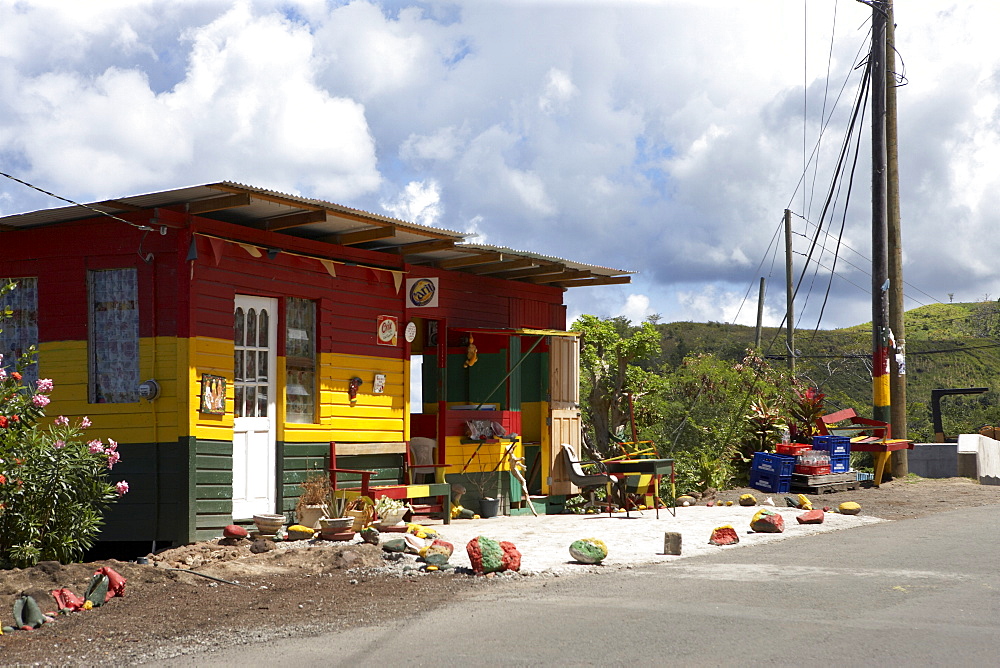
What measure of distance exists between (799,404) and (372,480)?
9612 mm

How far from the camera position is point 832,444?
712 inches

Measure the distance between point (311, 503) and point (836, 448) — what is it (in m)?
9.88

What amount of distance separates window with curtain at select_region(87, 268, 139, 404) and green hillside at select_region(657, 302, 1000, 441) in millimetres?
34244

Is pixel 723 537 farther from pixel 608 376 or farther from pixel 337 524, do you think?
pixel 608 376

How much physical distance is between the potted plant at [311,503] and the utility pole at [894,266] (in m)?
12.1

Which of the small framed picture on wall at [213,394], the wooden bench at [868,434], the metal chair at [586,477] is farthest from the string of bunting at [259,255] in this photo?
the wooden bench at [868,434]

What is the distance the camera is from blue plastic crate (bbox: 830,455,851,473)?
709 inches

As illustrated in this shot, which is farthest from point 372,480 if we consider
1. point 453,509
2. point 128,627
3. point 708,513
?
point 128,627

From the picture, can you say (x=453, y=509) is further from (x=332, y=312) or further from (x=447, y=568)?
(x=447, y=568)

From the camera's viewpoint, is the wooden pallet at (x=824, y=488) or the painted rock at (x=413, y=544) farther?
the wooden pallet at (x=824, y=488)

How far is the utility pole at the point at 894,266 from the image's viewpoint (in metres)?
19.9

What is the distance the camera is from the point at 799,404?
19.9 metres

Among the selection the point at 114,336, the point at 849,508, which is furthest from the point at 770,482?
the point at 114,336

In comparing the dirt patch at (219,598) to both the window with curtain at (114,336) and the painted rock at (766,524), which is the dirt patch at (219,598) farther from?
the painted rock at (766,524)
